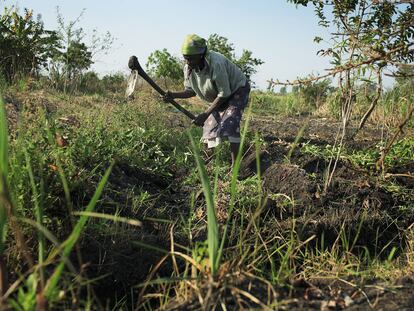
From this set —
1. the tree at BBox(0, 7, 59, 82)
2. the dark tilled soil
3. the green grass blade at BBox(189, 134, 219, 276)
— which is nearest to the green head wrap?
the dark tilled soil

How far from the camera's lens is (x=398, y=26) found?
9.29 ft

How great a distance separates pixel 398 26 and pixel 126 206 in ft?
6.70

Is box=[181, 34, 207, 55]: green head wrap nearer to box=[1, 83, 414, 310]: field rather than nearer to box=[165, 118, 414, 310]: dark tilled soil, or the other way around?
box=[1, 83, 414, 310]: field

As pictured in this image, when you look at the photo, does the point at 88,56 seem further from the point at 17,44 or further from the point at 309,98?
the point at 309,98

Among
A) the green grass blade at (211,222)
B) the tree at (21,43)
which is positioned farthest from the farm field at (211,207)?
the tree at (21,43)

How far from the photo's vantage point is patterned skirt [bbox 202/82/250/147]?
4.19 metres

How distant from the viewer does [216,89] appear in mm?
4266

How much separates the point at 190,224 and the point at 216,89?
1.96 m

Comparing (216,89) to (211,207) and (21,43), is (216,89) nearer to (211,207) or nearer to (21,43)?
(211,207)

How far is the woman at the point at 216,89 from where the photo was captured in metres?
3.89

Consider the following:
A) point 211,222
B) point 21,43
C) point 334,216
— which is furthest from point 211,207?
point 21,43

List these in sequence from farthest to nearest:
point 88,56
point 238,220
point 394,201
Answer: point 88,56 < point 394,201 < point 238,220

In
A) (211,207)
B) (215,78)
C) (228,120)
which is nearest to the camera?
(211,207)

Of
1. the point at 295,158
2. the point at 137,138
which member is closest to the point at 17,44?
the point at 137,138
